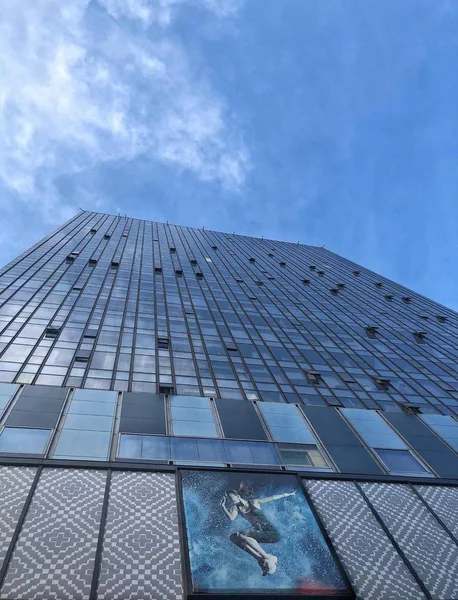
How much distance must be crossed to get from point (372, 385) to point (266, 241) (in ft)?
176

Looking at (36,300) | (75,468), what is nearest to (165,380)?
(75,468)

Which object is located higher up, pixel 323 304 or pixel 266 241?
pixel 266 241

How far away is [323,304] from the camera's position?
4572cm

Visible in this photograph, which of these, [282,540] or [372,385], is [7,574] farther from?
[372,385]

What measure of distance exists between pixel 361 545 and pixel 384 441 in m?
8.16

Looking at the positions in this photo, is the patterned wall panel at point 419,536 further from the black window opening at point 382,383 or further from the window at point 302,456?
the black window opening at point 382,383

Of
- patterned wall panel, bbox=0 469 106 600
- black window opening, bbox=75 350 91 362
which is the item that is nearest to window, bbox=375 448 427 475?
patterned wall panel, bbox=0 469 106 600

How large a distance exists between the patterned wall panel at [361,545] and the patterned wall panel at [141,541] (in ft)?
17.4

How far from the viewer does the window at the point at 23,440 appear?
658 inches

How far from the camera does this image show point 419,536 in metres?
15.3

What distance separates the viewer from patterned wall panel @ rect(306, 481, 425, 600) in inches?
515

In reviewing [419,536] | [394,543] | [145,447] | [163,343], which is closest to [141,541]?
[145,447]

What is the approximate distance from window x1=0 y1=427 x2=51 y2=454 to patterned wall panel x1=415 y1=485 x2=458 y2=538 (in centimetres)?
1495

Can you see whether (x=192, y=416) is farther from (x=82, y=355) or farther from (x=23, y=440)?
(x=82, y=355)
